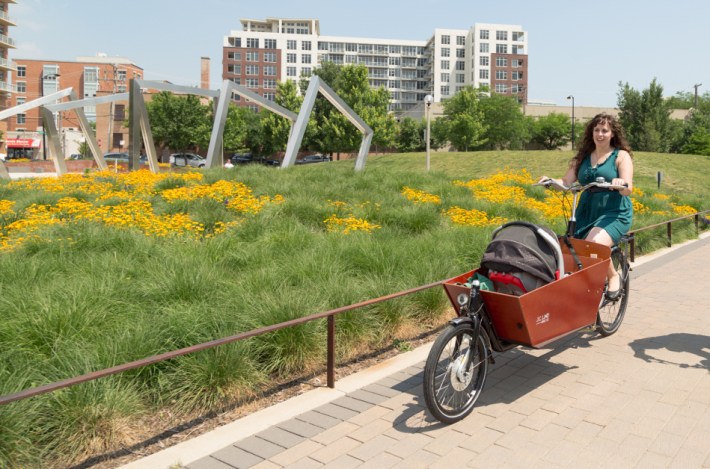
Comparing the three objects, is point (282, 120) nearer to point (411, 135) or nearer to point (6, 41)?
point (411, 135)

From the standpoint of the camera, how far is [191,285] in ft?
17.5

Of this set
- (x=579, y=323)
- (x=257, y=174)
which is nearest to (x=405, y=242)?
(x=579, y=323)

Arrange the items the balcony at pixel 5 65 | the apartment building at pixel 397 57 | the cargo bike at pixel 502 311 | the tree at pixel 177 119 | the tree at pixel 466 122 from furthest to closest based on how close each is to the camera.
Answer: the apartment building at pixel 397 57 < the balcony at pixel 5 65 < the tree at pixel 177 119 < the tree at pixel 466 122 < the cargo bike at pixel 502 311

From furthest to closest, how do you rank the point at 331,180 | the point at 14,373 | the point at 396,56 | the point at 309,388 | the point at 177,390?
the point at 396,56 → the point at 331,180 → the point at 309,388 → the point at 177,390 → the point at 14,373

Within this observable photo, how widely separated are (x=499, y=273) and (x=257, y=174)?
1176 centimetres

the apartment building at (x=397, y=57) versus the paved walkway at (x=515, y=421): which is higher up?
the apartment building at (x=397, y=57)

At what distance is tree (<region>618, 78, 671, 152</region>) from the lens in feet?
147

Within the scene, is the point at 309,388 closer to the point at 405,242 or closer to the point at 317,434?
the point at 317,434

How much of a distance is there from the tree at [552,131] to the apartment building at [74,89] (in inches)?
2005

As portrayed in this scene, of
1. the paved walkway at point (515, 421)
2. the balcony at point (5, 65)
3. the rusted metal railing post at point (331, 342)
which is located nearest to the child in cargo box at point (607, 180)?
the paved walkway at point (515, 421)

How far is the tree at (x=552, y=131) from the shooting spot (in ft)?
247

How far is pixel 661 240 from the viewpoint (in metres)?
11.6

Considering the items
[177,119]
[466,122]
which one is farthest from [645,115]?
[177,119]

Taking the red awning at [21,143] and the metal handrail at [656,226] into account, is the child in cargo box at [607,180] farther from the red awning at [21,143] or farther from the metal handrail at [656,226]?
the red awning at [21,143]
